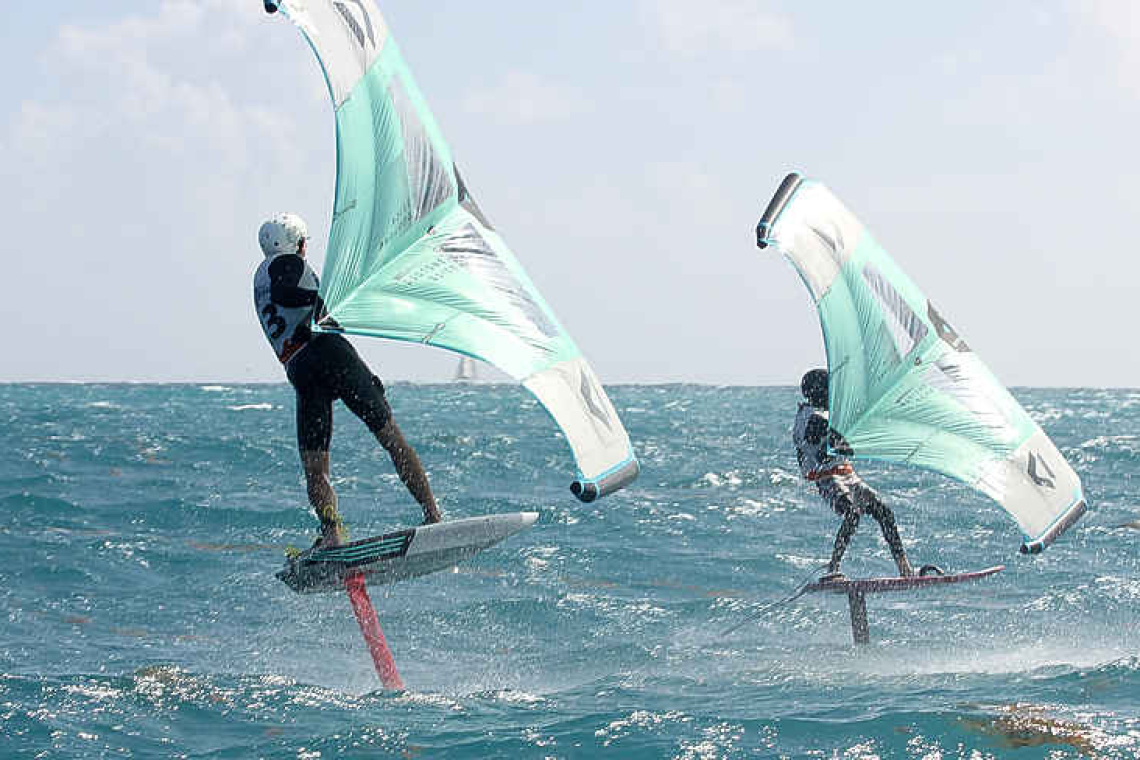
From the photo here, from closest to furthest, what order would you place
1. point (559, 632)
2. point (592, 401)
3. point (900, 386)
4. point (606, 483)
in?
point (606, 483) → point (592, 401) → point (900, 386) → point (559, 632)

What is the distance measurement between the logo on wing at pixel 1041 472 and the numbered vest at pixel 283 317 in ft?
17.8

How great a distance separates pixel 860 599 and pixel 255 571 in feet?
21.7

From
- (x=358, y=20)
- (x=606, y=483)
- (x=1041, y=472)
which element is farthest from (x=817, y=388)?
(x=358, y=20)

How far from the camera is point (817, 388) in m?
9.98

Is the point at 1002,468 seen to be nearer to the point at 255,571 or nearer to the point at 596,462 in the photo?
the point at 596,462

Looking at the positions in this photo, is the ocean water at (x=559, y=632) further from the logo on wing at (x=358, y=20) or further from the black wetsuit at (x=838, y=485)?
the logo on wing at (x=358, y=20)

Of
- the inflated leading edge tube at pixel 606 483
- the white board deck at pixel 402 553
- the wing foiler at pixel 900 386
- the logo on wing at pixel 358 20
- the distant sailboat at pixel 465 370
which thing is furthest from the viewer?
the distant sailboat at pixel 465 370

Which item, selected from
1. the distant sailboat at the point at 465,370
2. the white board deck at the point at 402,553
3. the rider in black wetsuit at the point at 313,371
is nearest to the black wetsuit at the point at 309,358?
the rider in black wetsuit at the point at 313,371

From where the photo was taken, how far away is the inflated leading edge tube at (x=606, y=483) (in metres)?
6.54

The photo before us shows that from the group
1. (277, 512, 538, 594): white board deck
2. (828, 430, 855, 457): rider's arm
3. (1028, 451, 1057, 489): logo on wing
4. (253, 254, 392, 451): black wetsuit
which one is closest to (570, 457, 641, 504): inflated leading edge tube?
(277, 512, 538, 594): white board deck

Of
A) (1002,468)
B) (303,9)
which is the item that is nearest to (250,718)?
(303,9)

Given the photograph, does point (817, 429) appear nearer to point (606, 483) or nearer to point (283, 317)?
point (606, 483)

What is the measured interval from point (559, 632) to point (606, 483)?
4.70m

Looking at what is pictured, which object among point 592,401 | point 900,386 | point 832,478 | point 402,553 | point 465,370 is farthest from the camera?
point 465,370
